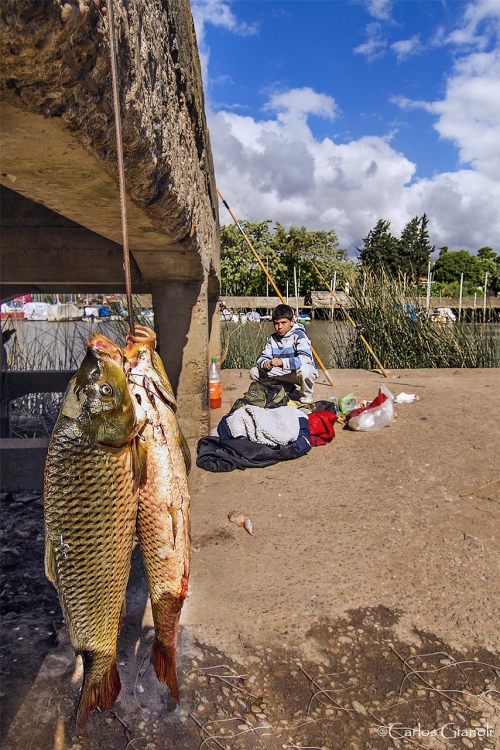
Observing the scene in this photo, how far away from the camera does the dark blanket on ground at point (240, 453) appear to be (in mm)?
5246

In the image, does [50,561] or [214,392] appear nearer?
[50,561]

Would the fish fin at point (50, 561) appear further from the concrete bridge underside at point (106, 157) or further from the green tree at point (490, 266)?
the green tree at point (490, 266)

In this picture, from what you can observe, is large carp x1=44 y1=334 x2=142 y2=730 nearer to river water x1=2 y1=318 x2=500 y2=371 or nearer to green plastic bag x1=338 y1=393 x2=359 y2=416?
green plastic bag x1=338 y1=393 x2=359 y2=416

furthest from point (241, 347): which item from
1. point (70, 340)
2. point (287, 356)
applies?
point (287, 356)

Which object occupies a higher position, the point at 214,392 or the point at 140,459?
the point at 140,459

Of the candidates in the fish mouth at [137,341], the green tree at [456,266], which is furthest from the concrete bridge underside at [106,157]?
the green tree at [456,266]

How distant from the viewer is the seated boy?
6.34 metres

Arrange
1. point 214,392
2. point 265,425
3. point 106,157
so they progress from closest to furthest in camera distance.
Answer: point 106,157 < point 265,425 < point 214,392

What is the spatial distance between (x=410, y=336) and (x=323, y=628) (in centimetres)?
928

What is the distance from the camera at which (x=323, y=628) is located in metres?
2.79

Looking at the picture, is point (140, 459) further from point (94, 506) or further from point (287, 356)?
point (287, 356)

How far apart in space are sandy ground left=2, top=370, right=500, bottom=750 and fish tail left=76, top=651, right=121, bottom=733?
73 cm

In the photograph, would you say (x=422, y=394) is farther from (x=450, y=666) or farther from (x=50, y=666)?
(x=50, y=666)

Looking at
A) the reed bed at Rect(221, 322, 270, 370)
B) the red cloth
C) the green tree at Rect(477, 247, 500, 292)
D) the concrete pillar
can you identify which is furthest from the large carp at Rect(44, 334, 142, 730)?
the green tree at Rect(477, 247, 500, 292)
